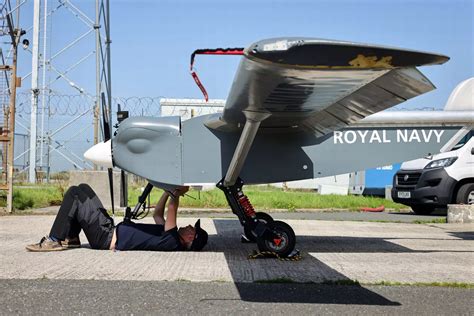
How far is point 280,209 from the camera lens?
1398 centimetres

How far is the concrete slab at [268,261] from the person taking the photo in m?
4.84

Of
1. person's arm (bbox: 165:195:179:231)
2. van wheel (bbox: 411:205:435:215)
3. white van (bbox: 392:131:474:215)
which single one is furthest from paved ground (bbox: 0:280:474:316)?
van wheel (bbox: 411:205:435:215)

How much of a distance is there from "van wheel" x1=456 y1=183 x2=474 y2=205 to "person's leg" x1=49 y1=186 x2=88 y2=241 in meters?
8.50

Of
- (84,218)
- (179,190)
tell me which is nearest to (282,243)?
(179,190)

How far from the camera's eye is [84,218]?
19.9 ft

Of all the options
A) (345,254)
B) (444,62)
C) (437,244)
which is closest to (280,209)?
(437,244)

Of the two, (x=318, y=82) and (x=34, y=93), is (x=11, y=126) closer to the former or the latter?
(x=318, y=82)

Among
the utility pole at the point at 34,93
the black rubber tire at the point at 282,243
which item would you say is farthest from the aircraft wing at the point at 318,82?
the utility pole at the point at 34,93

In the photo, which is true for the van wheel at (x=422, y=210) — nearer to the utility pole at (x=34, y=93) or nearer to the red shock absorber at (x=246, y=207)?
the red shock absorber at (x=246, y=207)

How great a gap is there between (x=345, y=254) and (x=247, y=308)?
113 inches

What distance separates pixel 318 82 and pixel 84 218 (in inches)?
132

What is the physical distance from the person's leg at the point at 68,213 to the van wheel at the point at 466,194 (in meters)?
8.50

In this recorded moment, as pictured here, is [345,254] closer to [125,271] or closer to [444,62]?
[125,271]

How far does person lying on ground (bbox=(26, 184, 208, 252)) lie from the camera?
19.9ft
